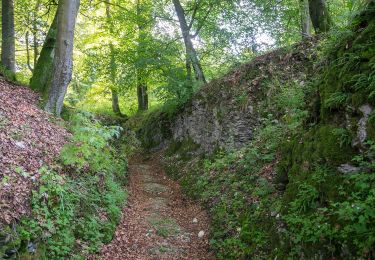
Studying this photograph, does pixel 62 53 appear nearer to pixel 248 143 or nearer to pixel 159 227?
pixel 159 227

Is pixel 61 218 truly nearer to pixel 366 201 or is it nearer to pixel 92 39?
pixel 366 201

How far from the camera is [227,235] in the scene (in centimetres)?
637

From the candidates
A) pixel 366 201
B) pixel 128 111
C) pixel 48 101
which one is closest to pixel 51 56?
pixel 48 101

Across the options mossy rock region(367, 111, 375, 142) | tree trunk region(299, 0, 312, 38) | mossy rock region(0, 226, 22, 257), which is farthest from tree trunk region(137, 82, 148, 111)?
mossy rock region(367, 111, 375, 142)

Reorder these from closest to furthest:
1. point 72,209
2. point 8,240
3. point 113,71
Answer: point 8,240 < point 72,209 < point 113,71

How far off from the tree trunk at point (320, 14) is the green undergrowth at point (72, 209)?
7.41 m

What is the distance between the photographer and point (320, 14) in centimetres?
998

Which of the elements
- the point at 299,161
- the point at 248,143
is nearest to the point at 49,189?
the point at 299,161

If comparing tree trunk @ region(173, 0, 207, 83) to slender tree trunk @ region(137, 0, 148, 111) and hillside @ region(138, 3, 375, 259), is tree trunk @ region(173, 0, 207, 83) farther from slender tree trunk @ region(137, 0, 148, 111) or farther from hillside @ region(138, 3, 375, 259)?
hillside @ region(138, 3, 375, 259)

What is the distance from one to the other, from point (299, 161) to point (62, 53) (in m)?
7.26

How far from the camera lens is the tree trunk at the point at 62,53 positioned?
921 cm

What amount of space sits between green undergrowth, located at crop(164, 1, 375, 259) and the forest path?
514 mm

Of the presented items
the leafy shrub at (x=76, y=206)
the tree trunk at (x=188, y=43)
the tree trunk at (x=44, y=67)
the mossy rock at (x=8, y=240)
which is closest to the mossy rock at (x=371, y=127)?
the leafy shrub at (x=76, y=206)

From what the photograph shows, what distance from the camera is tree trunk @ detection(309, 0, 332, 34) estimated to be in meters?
9.84
